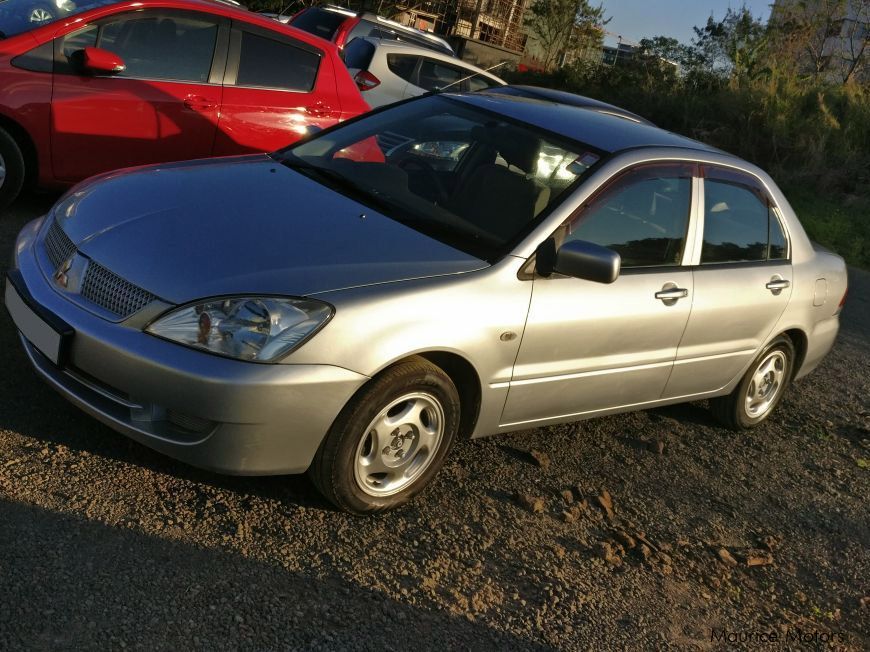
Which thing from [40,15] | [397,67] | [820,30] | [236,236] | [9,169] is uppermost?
[820,30]

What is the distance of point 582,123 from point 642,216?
0.60 m

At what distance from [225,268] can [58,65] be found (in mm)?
3749

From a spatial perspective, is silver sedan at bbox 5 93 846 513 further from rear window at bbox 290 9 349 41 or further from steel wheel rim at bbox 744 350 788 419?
rear window at bbox 290 9 349 41

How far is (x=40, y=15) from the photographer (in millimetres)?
6785

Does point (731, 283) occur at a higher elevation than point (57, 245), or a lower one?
higher

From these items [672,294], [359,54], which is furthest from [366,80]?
[672,294]

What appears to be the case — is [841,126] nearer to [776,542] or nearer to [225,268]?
[776,542]

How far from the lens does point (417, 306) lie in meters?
3.75

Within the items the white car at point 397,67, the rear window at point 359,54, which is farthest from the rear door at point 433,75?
the rear window at point 359,54

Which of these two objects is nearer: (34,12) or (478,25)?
(34,12)

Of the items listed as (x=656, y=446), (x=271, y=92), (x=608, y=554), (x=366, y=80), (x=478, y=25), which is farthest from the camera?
(x=478, y=25)

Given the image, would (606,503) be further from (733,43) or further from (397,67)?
(733,43)

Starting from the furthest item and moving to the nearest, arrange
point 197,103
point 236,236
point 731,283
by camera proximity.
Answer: point 197,103 → point 731,283 → point 236,236

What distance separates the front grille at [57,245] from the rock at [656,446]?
319cm
